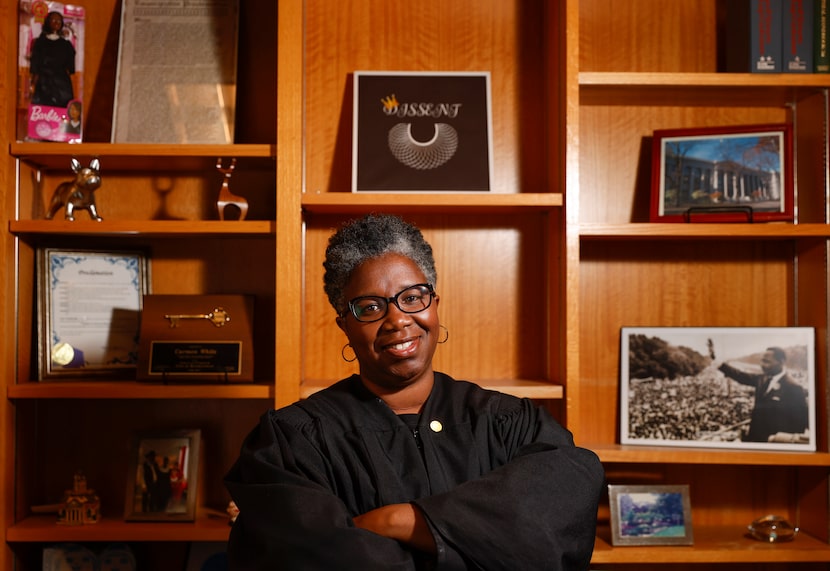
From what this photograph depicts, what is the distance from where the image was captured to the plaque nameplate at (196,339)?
263 centimetres

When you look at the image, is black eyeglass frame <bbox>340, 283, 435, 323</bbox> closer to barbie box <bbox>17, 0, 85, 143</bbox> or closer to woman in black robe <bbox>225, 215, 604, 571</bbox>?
woman in black robe <bbox>225, 215, 604, 571</bbox>

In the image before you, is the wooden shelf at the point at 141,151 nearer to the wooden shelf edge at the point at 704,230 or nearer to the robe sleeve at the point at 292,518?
the wooden shelf edge at the point at 704,230

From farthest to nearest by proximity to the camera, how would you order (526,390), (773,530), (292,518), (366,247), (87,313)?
(87,313) → (773,530) → (526,390) → (366,247) → (292,518)

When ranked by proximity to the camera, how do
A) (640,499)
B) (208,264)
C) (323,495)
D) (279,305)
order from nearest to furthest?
(323,495)
(279,305)
(640,499)
(208,264)

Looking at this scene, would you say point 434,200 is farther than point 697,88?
No

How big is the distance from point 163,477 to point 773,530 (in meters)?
1.85

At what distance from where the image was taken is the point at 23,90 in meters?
2.61

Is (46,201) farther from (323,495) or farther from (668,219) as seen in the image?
(668,219)

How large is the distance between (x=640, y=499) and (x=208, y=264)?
5.07 feet

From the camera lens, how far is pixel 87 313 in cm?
275

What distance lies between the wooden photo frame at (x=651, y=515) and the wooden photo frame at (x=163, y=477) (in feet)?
4.20

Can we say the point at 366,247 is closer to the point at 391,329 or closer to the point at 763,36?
the point at 391,329

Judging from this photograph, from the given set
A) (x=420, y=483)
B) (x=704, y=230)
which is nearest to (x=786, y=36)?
(x=704, y=230)

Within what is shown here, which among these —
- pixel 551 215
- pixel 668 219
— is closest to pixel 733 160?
pixel 668 219
